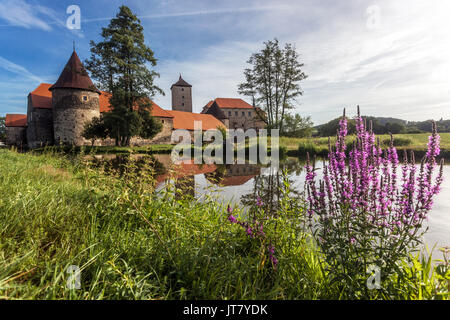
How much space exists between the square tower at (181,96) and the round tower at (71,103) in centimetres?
2895

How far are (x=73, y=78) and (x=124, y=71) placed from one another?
30.3ft

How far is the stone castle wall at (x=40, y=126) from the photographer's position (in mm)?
30000

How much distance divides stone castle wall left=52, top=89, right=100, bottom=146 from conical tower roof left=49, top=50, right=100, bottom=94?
61cm

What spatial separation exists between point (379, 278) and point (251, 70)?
26.9 metres

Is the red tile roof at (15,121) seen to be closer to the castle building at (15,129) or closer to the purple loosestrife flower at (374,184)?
the castle building at (15,129)

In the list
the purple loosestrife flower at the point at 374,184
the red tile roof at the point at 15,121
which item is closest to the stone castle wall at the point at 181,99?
the red tile roof at the point at 15,121

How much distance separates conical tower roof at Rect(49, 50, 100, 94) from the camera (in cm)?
2738

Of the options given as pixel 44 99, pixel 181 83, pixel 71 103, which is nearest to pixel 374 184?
pixel 71 103

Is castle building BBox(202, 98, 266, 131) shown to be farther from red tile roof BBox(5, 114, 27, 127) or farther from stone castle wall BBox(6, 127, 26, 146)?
stone castle wall BBox(6, 127, 26, 146)

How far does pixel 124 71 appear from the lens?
2408 centimetres

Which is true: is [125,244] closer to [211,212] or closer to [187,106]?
[211,212]

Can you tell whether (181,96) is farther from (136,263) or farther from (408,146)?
(136,263)

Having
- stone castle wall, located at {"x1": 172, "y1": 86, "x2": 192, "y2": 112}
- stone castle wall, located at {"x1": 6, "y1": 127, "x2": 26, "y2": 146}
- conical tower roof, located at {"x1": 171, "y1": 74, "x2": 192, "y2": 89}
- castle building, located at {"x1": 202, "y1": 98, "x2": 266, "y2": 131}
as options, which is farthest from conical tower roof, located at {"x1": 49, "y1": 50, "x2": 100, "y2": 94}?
castle building, located at {"x1": 202, "y1": 98, "x2": 266, "y2": 131}

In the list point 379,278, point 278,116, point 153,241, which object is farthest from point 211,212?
point 278,116
